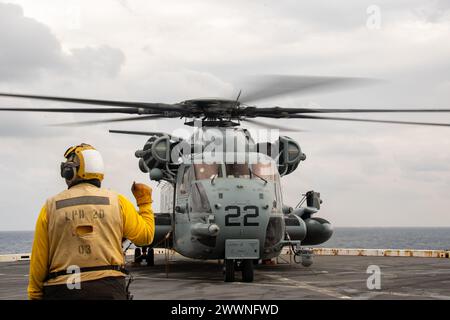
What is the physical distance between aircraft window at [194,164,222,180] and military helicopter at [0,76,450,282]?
0.08ft

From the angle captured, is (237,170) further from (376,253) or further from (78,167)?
(376,253)

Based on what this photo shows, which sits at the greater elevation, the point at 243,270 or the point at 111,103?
the point at 111,103

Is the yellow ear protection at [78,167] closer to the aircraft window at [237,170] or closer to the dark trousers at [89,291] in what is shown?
the dark trousers at [89,291]

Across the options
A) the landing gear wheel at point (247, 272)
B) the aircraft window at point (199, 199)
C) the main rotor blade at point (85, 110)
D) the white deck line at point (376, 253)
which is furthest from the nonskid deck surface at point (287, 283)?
the white deck line at point (376, 253)

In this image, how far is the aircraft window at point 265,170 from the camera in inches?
610

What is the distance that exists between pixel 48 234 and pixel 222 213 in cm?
991

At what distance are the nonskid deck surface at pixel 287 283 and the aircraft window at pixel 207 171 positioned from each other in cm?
254

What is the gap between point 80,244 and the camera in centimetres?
469

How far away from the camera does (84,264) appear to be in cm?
471

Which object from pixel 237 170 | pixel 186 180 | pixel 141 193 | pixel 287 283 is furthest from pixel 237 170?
pixel 141 193

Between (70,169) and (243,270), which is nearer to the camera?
(70,169)

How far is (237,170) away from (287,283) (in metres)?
2.96

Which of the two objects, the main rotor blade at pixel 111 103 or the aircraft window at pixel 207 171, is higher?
the main rotor blade at pixel 111 103
